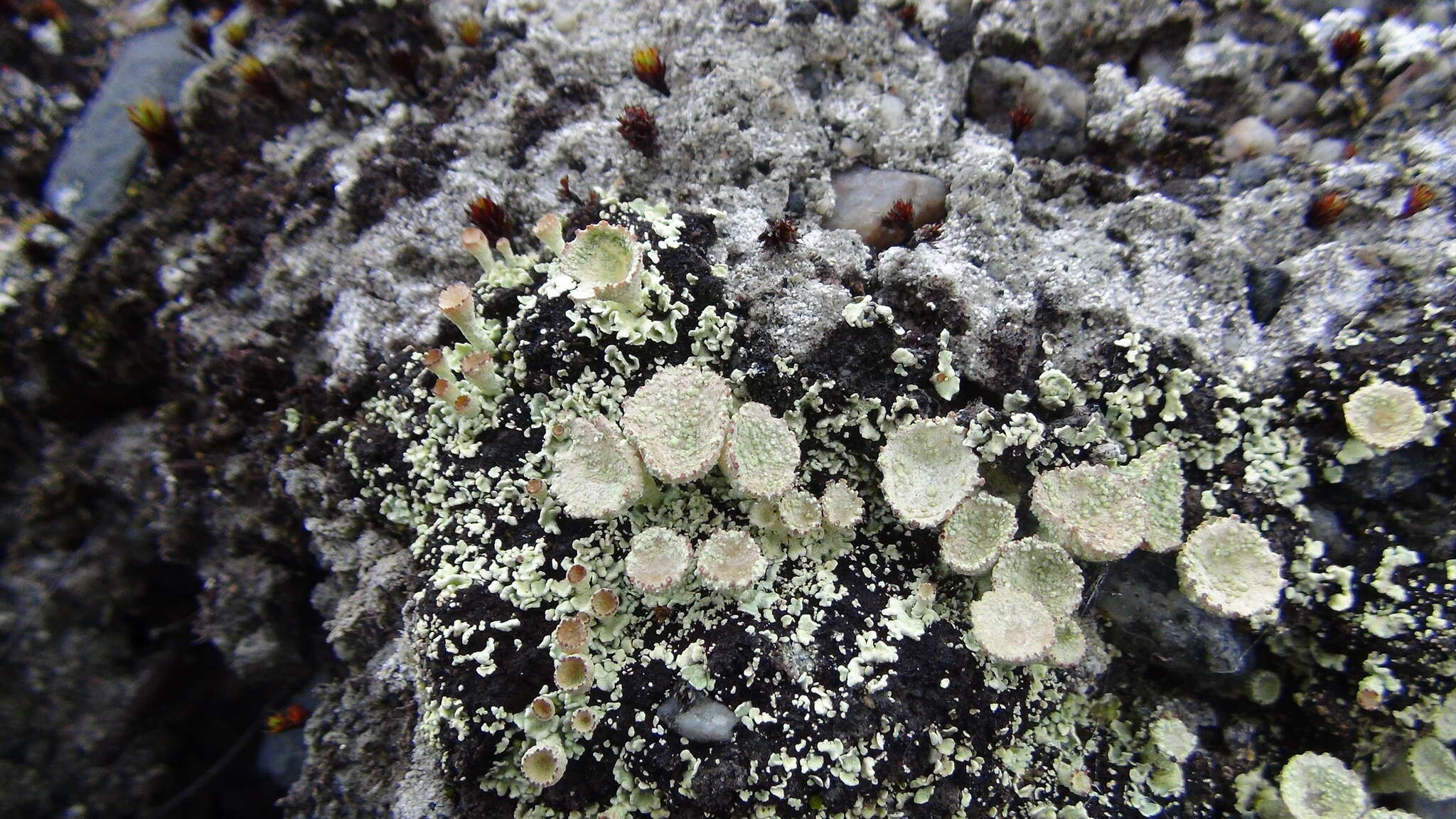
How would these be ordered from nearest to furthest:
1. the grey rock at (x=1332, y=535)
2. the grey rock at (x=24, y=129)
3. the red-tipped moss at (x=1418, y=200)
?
1. the grey rock at (x=1332, y=535)
2. the red-tipped moss at (x=1418, y=200)
3. the grey rock at (x=24, y=129)

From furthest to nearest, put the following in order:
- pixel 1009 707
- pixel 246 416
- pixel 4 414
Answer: pixel 4 414 < pixel 246 416 < pixel 1009 707

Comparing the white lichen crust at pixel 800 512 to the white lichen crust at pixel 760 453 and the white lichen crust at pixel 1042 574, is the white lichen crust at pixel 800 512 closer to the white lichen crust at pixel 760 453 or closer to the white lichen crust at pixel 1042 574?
the white lichen crust at pixel 760 453

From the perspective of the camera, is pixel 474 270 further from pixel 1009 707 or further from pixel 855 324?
pixel 1009 707

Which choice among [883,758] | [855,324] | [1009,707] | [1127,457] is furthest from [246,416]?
[1127,457]

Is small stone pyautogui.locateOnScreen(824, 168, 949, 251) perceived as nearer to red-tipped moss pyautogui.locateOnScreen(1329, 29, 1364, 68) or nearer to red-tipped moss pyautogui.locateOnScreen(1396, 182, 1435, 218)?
red-tipped moss pyautogui.locateOnScreen(1396, 182, 1435, 218)

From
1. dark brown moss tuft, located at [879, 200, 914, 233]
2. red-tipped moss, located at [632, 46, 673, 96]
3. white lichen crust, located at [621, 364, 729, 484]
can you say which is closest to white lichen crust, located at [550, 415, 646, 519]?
white lichen crust, located at [621, 364, 729, 484]

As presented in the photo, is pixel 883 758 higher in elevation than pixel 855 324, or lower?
lower

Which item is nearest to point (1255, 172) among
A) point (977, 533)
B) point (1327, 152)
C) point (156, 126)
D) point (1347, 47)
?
point (1327, 152)

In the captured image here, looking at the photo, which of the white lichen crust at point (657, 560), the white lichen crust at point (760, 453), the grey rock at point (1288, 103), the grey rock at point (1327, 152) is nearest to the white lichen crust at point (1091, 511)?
the white lichen crust at point (760, 453)
